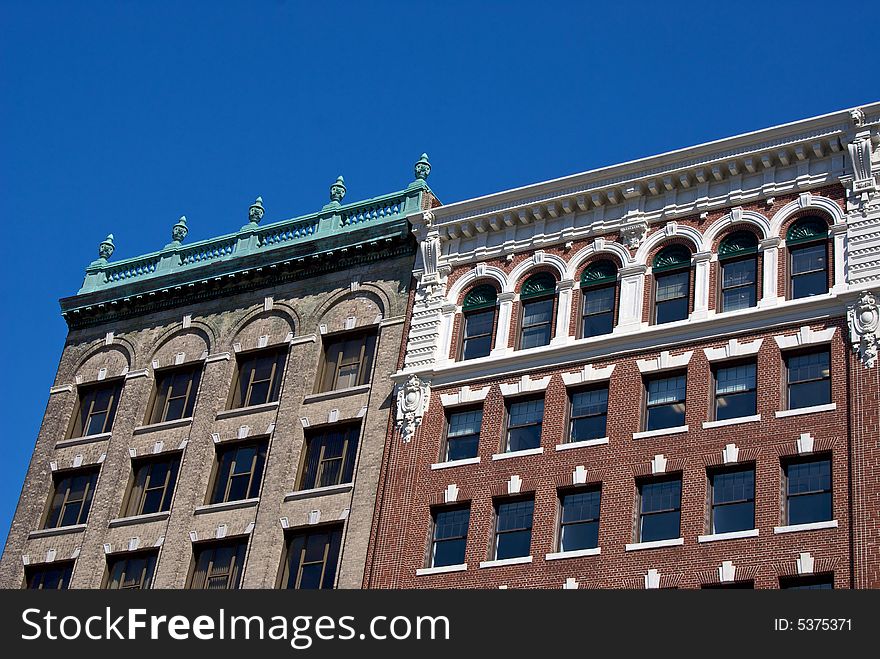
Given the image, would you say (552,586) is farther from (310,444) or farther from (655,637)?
(310,444)

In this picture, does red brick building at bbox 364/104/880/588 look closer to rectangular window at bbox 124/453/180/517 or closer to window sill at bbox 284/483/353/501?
window sill at bbox 284/483/353/501

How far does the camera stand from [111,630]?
4441 centimetres

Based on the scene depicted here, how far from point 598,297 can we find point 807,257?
6.87 m

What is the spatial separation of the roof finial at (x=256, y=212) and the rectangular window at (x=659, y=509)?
70.0 ft

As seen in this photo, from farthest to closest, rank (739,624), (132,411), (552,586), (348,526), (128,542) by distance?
(132,411) < (128,542) < (348,526) < (552,586) < (739,624)

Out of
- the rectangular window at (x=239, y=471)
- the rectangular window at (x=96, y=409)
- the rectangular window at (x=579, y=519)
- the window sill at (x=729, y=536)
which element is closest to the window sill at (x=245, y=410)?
the rectangular window at (x=239, y=471)

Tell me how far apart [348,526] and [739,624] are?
15192 mm

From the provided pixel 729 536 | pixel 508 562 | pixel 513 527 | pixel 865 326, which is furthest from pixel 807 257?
pixel 508 562

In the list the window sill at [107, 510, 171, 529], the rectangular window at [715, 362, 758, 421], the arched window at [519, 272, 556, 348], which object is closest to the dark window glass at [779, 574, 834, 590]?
the rectangular window at [715, 362, 758, 421]

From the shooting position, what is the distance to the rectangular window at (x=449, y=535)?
159 ft

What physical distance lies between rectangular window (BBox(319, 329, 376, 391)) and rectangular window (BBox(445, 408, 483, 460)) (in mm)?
4149

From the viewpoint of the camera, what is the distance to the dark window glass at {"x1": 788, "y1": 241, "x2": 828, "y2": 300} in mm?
47031

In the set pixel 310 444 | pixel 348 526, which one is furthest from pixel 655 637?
pixel 310 444

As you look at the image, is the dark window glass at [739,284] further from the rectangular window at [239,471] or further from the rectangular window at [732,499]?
the rectangular window at [239,471]
